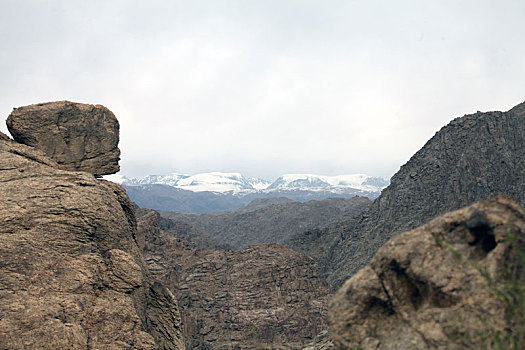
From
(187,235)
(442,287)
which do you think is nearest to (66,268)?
(442,287)

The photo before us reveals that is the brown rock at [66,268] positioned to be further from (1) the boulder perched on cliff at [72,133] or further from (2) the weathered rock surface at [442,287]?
(2) the weathered rock surface at [442,287]

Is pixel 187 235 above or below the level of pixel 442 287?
below

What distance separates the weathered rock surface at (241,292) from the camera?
37156mm

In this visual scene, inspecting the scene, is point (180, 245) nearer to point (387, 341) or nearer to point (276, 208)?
point (387, 341)

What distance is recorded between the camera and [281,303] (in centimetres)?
4209

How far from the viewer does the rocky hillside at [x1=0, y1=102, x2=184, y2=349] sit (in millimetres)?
9969

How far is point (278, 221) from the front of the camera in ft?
495

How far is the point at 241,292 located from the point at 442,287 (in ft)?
130

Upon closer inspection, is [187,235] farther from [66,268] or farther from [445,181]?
[66,268]

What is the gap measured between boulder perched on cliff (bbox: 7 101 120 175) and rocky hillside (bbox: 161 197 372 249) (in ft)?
367

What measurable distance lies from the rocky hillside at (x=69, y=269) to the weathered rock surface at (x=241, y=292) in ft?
74.5

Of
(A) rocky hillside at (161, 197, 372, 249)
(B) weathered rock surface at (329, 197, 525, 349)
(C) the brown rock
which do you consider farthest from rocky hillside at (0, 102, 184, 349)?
(A) rocky hillside at (161, 197, 372, 249)

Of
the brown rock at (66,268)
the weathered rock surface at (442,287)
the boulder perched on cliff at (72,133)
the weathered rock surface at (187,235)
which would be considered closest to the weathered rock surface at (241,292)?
the boulder perched on cliff at (72,133)

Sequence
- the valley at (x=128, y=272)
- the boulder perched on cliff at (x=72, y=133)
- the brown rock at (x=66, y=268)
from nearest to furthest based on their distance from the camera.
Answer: the valley at (x=128, y=272) → the brown rock at (x=66, y=268) → the boulder perched on cliff at (x=72, y=133)
